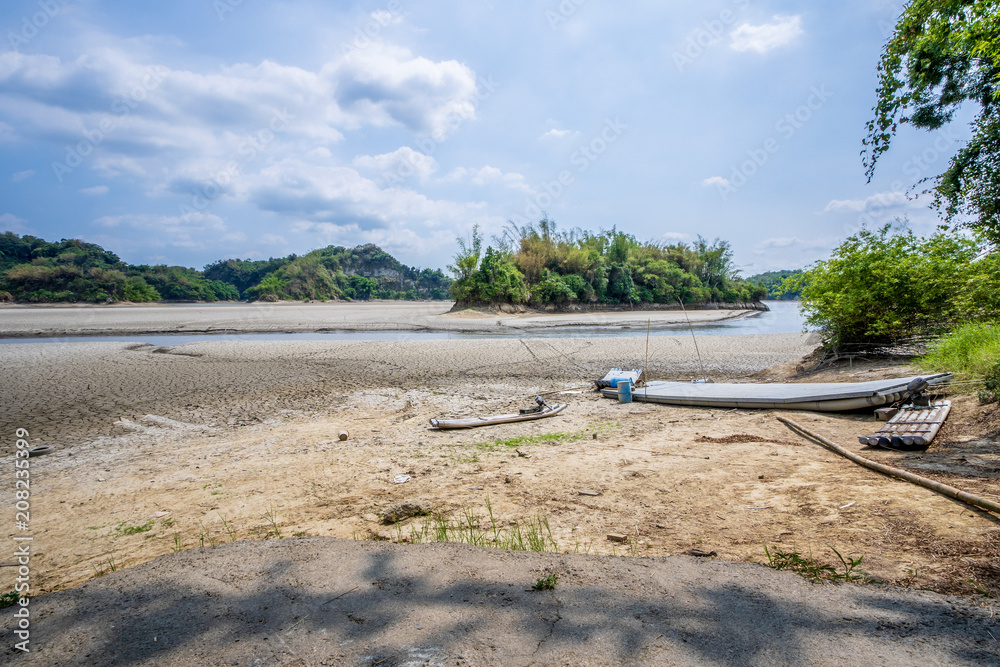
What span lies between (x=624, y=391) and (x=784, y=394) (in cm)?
291

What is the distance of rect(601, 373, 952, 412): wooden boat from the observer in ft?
24.0

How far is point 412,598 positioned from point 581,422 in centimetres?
585

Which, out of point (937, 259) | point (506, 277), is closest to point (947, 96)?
point (937, 259)

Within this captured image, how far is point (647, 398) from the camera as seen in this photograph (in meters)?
9.38

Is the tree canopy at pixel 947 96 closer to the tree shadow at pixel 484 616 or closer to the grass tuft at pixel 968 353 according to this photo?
the grass tuft at pixel 968 353

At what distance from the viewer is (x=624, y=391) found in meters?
9.52

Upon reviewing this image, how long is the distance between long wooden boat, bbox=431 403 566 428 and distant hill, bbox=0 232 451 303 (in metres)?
59.3

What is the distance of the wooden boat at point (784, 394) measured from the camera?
24.0ft

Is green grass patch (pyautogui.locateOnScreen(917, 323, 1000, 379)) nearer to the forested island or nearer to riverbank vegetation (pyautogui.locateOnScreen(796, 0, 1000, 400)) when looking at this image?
riverbank vegetation (pyautogui.locateOnScreen(796, 0, 1000, 400))

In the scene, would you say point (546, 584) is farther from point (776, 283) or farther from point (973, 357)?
point (776, 283)

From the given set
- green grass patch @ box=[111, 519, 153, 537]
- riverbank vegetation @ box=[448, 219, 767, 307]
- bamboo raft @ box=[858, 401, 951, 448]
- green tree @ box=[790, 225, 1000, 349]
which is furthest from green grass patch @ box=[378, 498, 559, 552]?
riverbank vegetation @ box=[448, 219, 767, 307]

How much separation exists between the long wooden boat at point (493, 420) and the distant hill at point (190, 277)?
195 ft

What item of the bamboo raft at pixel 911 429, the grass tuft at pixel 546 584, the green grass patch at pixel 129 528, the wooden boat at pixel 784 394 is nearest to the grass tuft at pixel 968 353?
the wooden boat at pixel 784 394

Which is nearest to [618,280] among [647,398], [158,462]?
[647,398]
